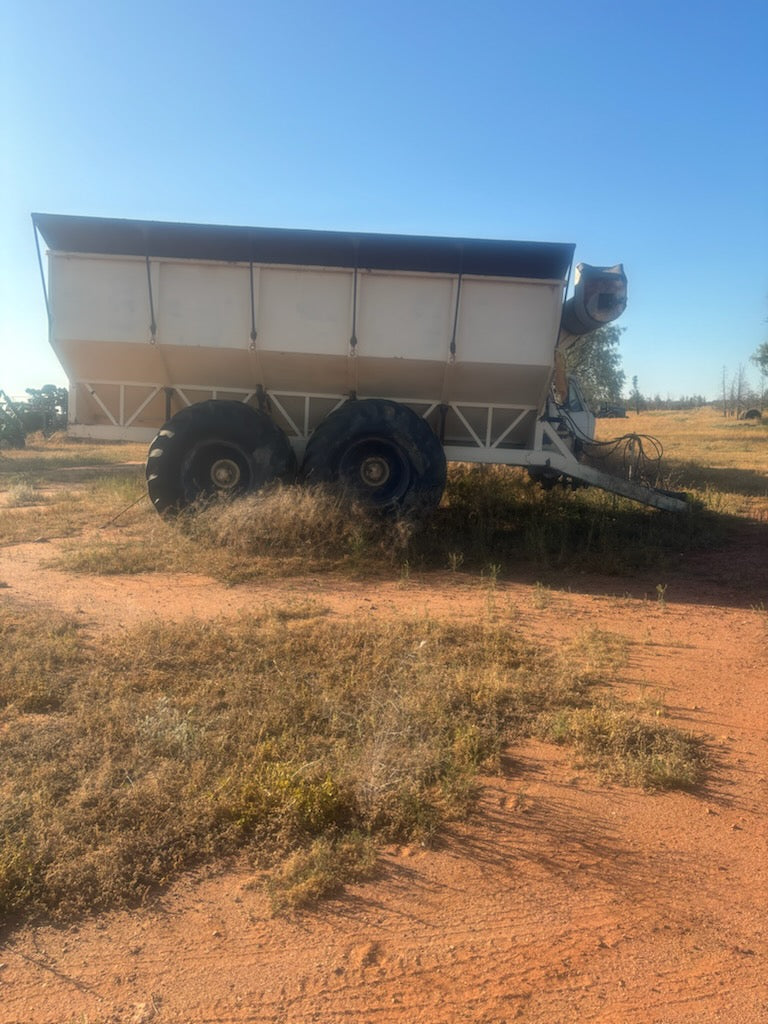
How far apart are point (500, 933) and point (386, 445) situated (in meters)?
6.80

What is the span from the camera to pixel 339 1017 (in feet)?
7.54

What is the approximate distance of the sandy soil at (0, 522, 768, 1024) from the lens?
7.72ft

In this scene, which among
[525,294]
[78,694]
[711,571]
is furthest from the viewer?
[525,294]

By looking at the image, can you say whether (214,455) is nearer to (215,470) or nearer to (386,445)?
(215,470)

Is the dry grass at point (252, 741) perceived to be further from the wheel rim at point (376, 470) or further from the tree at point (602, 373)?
the tree at point (602, 373)

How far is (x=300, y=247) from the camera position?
8.60 metres

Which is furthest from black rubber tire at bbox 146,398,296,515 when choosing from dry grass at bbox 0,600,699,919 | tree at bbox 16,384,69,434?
tree at bbox 16,384,69,434

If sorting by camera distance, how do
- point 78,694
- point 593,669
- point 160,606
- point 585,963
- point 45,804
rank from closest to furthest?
point 585,963 → point 45,804 → point 78,694 → point 593,669 → point 160,606

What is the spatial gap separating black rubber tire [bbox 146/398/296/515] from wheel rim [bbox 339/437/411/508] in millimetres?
753

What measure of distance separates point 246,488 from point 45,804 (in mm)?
6100

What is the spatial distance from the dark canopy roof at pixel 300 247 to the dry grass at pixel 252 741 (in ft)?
15.7

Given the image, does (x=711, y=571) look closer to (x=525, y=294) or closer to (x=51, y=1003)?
(x=525, y=294)

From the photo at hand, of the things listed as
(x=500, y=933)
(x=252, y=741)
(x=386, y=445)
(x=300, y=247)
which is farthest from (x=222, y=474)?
(x=500, y=933)

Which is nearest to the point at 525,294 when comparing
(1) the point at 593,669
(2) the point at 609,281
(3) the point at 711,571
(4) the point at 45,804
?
(2) the point at 609,281
